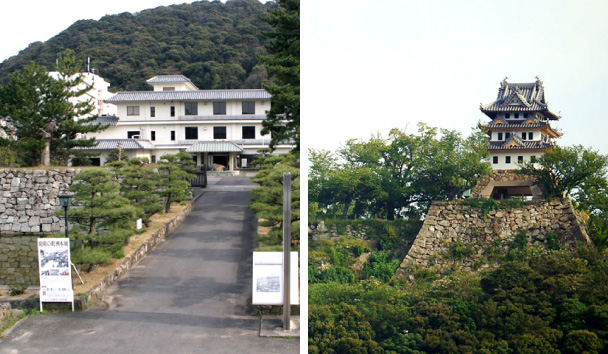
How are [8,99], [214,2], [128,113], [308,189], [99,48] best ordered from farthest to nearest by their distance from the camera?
[214,2] → [99,48] → [128,113] → [8,99] → [308,189]

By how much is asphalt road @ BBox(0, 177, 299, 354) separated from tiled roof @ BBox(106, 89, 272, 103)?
49.5 ft

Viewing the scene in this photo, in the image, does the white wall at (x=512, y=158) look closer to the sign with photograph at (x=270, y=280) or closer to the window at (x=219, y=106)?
Result: the sign with photograph at (x=270, y=280)

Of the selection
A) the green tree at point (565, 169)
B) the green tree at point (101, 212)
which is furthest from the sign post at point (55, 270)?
the green tree at point (565, 169)

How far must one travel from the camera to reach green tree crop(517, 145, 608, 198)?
3.44 metres

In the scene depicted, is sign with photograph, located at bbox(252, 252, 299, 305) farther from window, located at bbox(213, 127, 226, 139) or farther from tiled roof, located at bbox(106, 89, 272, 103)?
window, located at bbox(213, 127, 226, 139)

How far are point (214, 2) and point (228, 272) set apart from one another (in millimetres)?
39785

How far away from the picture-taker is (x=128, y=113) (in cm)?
2448

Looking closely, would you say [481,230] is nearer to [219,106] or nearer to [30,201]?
[30,201]

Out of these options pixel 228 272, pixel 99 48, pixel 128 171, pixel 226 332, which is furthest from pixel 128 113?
pixel 226 332

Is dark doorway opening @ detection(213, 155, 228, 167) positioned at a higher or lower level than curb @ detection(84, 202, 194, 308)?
higher

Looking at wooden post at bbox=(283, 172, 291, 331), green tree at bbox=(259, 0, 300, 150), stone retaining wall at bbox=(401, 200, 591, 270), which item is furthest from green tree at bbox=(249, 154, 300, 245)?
stone retaining wall at bbox=(401, 200, 591, 270)

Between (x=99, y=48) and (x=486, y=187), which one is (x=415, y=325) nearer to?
(x=486, y=187)

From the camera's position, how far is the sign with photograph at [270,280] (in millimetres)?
5691

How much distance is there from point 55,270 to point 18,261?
447cm
